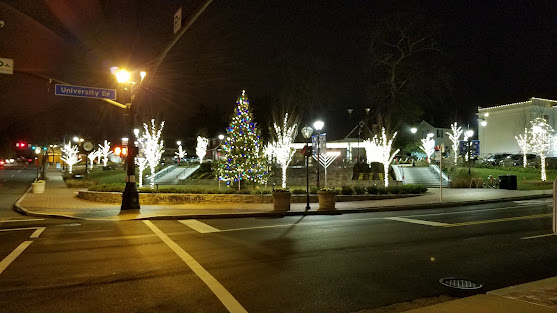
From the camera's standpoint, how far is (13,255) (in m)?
9.01

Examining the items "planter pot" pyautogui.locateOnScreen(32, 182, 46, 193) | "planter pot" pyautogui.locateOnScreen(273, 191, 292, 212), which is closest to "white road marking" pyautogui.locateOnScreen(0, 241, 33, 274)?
"planter pot" pyautogui.locateOnScreen(273, 191, 292, 212)

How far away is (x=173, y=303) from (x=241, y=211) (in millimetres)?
11746

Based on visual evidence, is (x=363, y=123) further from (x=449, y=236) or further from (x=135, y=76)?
(x=449, y=236)

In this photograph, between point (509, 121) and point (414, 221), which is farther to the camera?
point (509, 121)

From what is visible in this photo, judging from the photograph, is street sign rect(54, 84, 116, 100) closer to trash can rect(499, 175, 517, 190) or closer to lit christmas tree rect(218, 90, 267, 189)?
lit christmas tree rect(218, 90, 267, 189)

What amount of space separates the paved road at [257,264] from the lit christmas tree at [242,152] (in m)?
16.3

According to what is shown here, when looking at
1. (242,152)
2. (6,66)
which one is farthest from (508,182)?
(6,66)

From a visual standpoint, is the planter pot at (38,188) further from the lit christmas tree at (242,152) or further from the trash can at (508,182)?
the trash can at (508,182)

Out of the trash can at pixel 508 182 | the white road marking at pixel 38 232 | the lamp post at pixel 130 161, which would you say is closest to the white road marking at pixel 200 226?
the lamp post at pixel 130 161

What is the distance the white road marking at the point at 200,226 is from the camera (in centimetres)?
1259

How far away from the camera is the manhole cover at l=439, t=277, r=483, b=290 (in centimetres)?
661

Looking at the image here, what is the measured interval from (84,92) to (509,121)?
53.1 m

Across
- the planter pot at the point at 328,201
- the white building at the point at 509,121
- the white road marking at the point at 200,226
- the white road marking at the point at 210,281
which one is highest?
the white building at the point at 509,121

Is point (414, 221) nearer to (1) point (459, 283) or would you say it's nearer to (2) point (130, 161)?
(1) point (459, 283)
